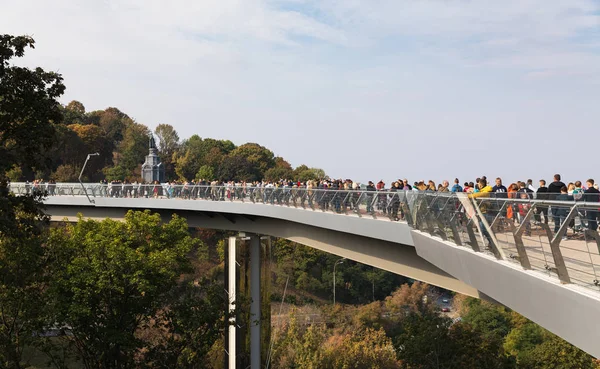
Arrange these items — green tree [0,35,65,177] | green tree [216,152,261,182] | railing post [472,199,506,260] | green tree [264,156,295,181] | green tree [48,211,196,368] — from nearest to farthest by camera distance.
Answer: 1. railing post [472,199,506,260]
2. green tree [0,35,65,177]
3. green tree [48,211,196,368]
4. green tree [264,156,295,181]
5. green tree [216,152,261,182]

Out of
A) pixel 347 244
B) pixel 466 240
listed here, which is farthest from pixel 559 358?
pixel 466 240

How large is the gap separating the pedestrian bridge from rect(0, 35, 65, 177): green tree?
878 cm

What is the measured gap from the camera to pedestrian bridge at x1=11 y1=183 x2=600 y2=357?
23.0 feet

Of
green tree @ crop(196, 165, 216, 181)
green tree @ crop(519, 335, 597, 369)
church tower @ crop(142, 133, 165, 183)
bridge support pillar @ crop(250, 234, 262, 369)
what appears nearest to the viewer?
bridge support pillar @ crop(250, 234, 262, 369)

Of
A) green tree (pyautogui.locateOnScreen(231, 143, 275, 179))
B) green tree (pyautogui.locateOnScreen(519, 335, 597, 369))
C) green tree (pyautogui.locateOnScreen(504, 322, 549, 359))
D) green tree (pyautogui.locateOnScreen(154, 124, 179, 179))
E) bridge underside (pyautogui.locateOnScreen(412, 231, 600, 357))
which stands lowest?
green tree (pyautogui.locateOnScreen(504, 322, 549, 359))

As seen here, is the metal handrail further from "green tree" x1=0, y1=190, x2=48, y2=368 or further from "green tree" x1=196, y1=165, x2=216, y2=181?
"green tree" x1=196, y1=165, x2=216, y2=181

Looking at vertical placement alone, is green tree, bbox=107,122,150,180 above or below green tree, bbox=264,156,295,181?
above

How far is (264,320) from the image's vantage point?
107 ft

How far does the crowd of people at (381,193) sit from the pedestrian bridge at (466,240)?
0.05m

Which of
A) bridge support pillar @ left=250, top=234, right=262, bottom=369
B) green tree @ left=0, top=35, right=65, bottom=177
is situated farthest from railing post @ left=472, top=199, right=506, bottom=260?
bridge support pillar @ left=250, top=234, right=262, bottom=369

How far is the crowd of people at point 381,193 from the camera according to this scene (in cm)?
795

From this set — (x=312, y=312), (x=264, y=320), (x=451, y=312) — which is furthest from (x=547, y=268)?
(x=451, y=312)

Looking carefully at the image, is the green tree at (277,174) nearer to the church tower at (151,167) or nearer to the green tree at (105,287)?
the church tower at (151,167)

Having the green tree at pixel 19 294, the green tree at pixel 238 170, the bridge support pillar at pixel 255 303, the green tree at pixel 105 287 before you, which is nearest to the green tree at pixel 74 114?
the green tree at pixel 238 170
